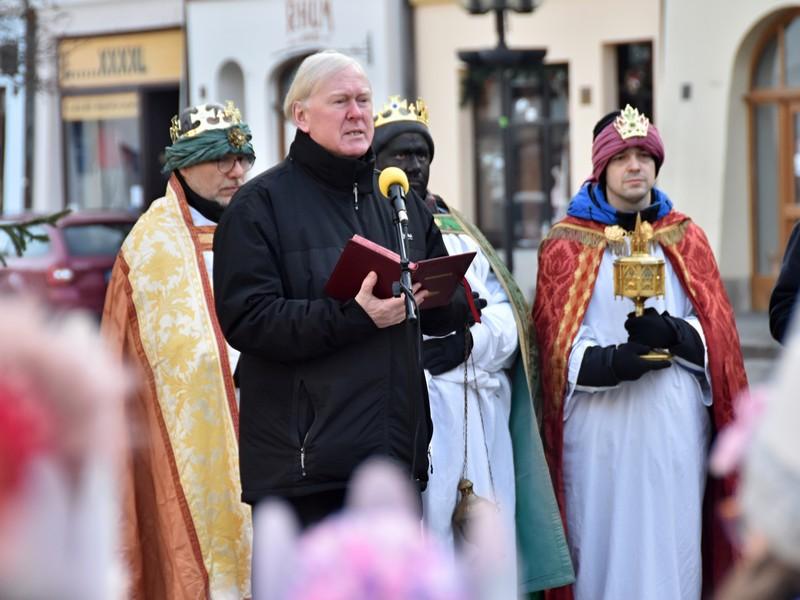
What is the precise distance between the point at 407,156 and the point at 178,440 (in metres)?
1.25

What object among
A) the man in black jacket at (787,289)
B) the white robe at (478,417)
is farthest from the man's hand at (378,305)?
the man in black jacket at (787,289)

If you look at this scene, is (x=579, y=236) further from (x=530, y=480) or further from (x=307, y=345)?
(x=307, y=345)

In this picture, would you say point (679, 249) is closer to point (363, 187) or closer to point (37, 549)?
point (363, 187)

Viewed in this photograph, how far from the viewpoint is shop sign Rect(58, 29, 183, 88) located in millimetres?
23984

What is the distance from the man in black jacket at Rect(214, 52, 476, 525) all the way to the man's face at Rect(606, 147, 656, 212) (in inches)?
52.0

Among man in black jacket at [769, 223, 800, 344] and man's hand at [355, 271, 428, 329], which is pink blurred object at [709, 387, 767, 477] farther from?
man in black jacket at [769, 223, 800, 344]

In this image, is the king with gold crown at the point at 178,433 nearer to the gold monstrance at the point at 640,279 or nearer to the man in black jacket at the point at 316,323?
the man in black jacket at the point at 316,323

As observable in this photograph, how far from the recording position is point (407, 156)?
544 cm

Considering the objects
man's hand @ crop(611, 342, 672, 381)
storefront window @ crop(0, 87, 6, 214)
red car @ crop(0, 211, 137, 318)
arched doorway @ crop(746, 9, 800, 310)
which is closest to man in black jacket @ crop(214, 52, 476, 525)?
man's hand @ crop(611, 342, 672, 381)

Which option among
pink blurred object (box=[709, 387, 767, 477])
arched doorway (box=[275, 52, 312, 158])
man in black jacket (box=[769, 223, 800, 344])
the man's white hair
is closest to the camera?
pink blurred object (box=[709, 387, 767, 477])

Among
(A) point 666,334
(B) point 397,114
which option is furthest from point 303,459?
(B) point 397,114

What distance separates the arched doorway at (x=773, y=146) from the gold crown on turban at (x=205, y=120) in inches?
429

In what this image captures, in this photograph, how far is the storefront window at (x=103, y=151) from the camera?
24797 mm

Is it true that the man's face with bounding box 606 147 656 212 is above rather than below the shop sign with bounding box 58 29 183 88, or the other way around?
below
